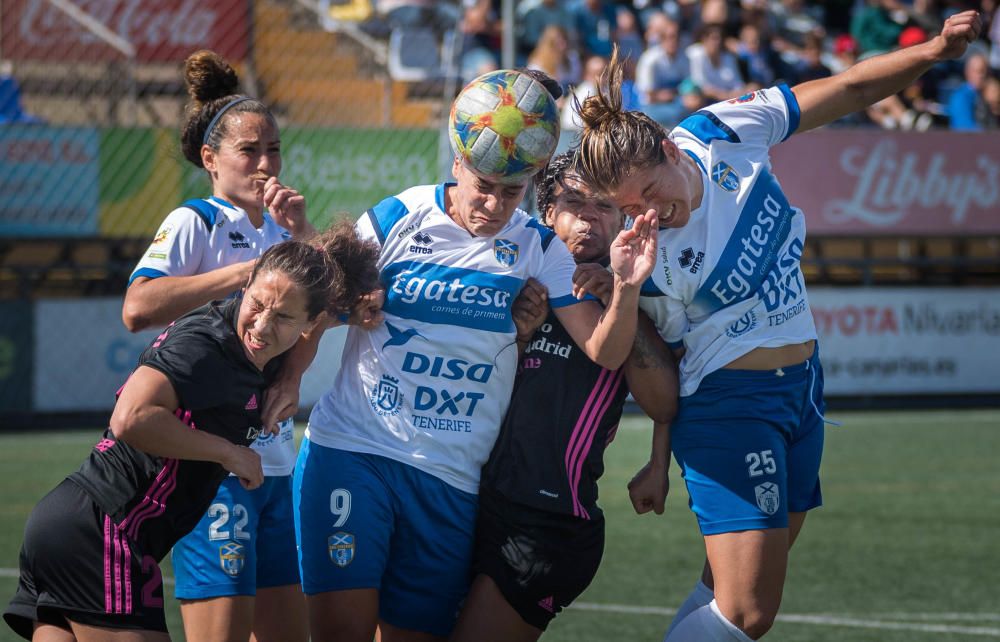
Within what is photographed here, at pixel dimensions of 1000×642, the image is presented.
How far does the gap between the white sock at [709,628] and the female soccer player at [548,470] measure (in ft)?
1.12

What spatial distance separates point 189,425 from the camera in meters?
3.54

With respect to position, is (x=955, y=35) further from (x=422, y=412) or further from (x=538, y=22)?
(x=538, y=22)

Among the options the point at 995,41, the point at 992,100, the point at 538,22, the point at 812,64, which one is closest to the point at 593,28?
the point at 538,22

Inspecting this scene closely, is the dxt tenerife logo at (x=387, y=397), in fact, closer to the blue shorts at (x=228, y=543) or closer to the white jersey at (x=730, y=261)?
the blue shorts at (x=228, y=543)

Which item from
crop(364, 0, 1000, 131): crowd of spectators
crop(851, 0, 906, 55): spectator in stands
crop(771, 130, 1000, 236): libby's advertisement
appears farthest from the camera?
crop(851, 0, 906, 55): spectator in stands

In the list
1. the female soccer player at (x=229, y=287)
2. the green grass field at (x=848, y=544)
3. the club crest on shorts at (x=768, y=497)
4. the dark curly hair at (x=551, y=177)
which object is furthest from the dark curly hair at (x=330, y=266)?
the green grass field at (x=848, y=544)

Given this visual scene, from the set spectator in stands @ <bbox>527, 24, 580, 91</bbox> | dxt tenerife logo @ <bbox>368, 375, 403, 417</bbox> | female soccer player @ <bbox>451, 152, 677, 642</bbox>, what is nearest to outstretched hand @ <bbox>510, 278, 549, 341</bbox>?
female soccer player @ <bbox>451, 152, 677, 642</bbox>

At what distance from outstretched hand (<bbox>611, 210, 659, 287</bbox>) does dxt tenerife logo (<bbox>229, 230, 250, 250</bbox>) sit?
1.35 metres

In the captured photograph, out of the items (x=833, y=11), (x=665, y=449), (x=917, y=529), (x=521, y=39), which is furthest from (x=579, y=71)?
(x=665, y=449)

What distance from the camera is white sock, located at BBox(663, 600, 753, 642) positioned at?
3.82m

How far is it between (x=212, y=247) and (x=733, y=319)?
66.5 inches

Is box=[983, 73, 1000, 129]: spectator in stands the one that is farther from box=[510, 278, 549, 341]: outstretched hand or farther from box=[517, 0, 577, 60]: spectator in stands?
box=[510, 278, 549, 341]: outstretched hand

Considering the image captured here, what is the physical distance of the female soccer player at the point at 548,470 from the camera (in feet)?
12.9

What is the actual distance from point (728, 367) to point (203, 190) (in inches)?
326
